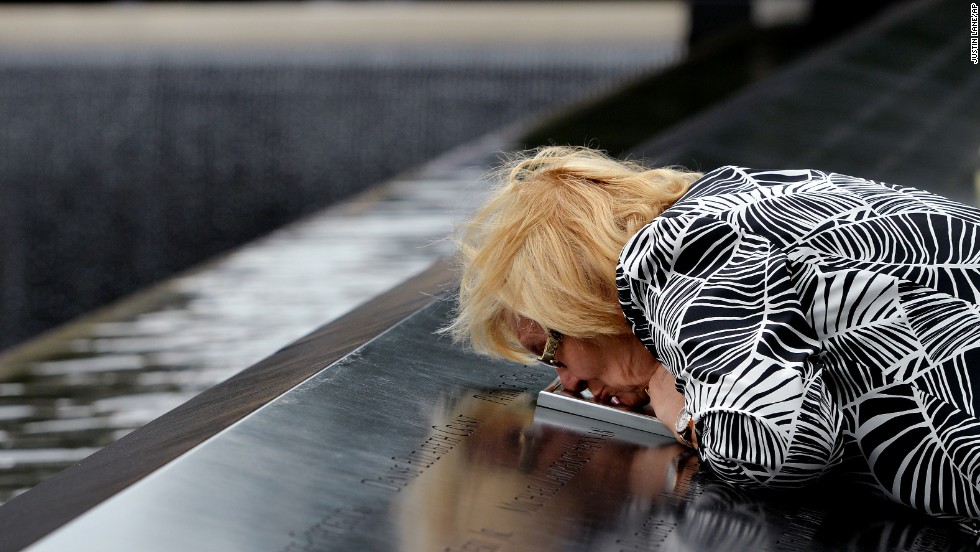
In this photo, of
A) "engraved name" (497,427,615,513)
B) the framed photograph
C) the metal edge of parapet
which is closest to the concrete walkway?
the metal edge of parapet

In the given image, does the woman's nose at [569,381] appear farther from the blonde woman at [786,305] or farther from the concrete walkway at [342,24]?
the concrete walkway at [342,24]

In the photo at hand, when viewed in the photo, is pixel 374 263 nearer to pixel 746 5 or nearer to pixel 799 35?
pixel 799 35

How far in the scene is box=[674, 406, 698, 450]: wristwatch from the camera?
1.43 meters

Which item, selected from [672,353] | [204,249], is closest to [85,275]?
[204,249]

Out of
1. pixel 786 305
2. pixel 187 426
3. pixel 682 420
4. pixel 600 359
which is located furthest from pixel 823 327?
pixel 187 426

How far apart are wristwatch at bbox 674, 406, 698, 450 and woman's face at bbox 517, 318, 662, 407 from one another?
0.29ft

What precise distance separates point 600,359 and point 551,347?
0.30ft

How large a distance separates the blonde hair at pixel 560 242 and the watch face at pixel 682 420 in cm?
14

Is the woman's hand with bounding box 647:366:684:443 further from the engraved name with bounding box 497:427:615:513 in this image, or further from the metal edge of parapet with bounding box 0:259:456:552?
the metal edge of parapet with bounding box 0:259:456:552

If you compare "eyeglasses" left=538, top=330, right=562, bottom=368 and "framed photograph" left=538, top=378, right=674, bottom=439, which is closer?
"eyeglasses" left=538, top=330, right=562, bottom=368

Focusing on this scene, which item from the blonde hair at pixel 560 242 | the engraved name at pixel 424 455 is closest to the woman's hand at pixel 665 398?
the blonde hair at pixel 560 242

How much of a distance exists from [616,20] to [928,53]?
3147 mm

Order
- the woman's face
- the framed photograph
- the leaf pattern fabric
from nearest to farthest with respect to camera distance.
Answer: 1. the leaf pattern fabric
2. the woman's face
3. the framed photograph

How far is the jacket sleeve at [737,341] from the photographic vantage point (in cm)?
125
